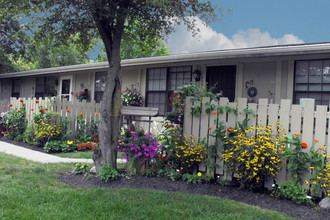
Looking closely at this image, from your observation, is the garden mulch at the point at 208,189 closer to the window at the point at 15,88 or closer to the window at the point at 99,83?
the window at the point at 99,83

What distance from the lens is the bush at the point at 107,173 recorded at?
454 centimetres

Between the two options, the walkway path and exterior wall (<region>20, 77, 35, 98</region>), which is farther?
exterior wall (<region>20, 77, 35, 98</region>)

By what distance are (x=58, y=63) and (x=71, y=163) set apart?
2522cm

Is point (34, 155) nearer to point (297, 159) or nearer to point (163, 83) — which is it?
point (163, 83)

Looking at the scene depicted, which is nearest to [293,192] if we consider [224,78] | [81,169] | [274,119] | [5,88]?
[274,119]

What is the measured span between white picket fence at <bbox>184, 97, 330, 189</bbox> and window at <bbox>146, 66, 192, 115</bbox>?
477cm

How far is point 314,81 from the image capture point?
7.22 meters

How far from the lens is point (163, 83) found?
33.4ft

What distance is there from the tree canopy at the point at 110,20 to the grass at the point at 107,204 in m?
1.13

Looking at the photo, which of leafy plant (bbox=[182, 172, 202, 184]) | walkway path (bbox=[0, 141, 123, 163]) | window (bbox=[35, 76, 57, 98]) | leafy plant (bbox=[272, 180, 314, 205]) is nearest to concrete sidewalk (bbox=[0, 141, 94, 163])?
walkway path (bbox=[0, 141, 123, 163])

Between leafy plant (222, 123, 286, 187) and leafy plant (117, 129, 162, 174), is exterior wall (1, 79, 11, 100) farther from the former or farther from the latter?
leafy plant (222, 123, 286, 187)

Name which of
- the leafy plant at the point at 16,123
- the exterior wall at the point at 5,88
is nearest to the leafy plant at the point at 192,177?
the leafy plant at the point at 16,123

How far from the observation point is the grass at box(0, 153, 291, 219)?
10.3ft

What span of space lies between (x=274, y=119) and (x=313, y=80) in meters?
3.77
